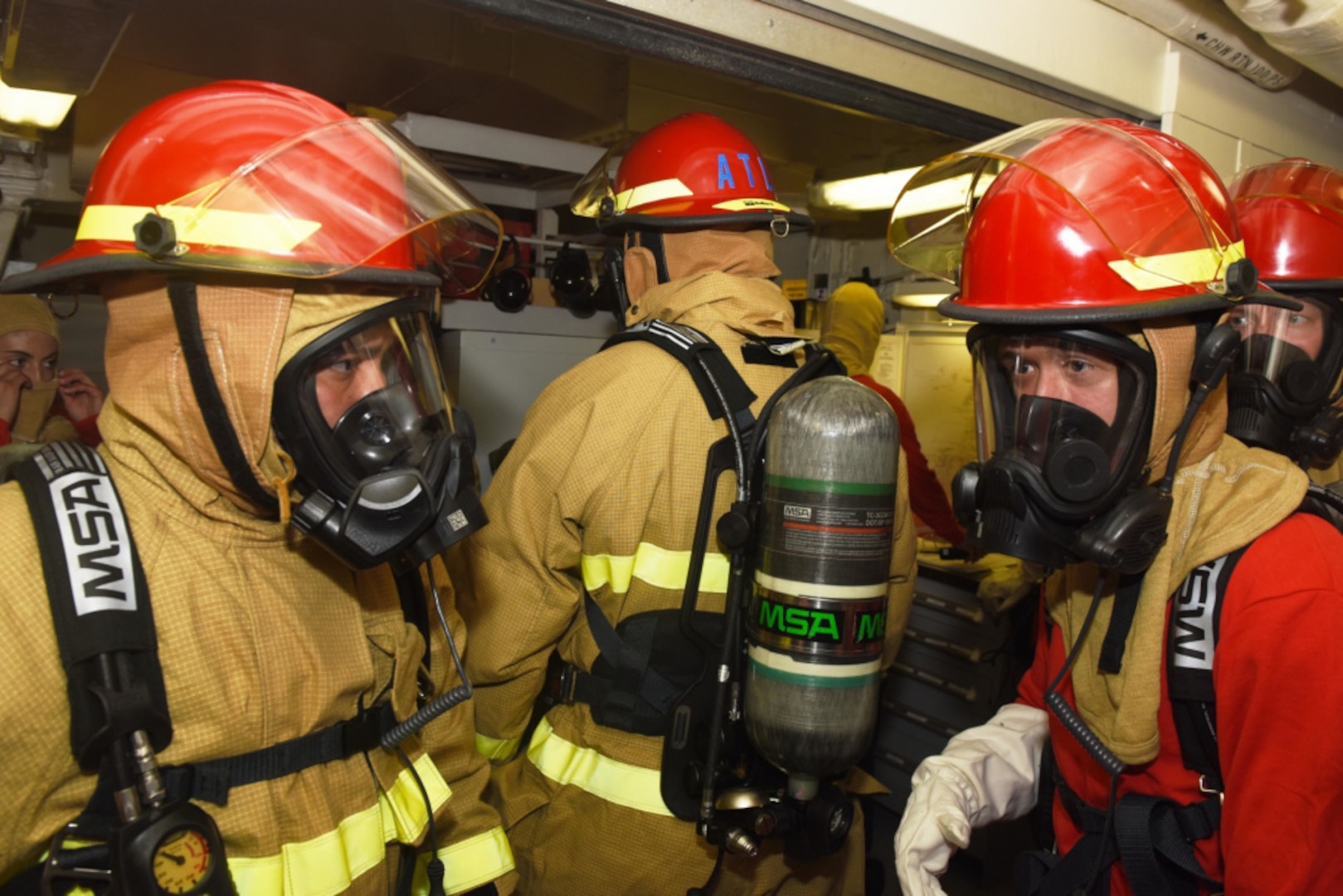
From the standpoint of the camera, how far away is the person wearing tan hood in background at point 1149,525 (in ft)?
5.10

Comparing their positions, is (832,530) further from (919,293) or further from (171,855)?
(919,293)

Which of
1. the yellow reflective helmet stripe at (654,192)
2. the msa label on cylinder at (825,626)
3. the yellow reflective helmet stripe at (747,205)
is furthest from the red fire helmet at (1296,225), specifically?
the msa label on cylinder at (825,626)

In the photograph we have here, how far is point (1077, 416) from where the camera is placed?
1780 millimetres

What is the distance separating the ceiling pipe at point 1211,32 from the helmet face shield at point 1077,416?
4.66ft

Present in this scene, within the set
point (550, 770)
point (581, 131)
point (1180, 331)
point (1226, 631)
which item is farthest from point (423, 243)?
point (581, 131)

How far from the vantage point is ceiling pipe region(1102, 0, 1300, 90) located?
8.69 ft

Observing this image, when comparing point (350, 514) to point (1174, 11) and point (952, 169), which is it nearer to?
point (952, 169)

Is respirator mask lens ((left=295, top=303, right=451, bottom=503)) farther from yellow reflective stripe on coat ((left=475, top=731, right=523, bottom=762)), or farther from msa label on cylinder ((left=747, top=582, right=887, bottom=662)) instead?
yellow reflective stripe on coat ((left=475, top=731, right=523, bottom=762))

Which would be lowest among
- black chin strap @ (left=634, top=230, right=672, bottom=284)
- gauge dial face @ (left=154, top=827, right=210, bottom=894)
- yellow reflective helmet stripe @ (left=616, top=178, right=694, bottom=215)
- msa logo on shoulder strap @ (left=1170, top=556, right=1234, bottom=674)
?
gauge dial face @ (left=154, top=827, right=210, bottom=894)

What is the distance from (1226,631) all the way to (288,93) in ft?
6.44

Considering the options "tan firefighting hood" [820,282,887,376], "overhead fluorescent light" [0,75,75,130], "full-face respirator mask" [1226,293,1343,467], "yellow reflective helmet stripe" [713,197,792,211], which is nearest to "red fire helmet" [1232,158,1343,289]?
"full-face respirator mask" [1226,293,1343,467]

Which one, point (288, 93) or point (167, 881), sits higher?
point (288, 93)

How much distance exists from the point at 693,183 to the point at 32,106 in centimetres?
225

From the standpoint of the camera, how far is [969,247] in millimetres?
1965
